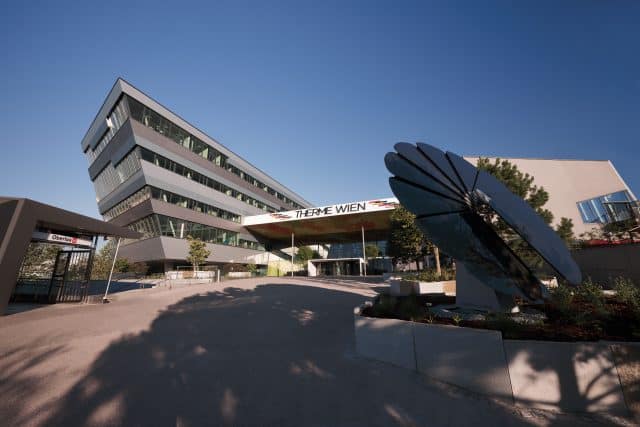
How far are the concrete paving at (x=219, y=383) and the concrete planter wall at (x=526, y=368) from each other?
0.60 feet

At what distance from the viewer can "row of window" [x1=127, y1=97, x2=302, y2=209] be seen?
34438 mm

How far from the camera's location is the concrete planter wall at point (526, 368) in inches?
137

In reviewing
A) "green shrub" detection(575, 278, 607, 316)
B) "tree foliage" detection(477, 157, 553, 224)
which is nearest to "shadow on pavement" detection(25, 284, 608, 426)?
"green shrub" detection(575, 278, 607, 316)

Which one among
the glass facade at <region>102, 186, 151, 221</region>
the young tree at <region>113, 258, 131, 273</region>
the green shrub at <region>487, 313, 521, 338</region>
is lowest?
the green shrub at <region>487, 313, 521, 338</region>

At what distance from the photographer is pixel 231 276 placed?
115ft

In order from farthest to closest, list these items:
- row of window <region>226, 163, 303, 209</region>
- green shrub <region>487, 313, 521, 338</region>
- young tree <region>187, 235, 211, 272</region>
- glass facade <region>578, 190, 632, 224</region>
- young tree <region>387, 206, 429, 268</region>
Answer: row of window <region>226, 163, 303, 209</region>
young tree <region>187, 235, 211, 272</region>
glass facade <region>578, 190, 632, 224</region>
young tree <region>387, 206, 429, 268</region>
green shrub <region>487, 313, 521, 338</region>

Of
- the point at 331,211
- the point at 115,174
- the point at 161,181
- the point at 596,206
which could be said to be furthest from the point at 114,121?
the point at 596,206

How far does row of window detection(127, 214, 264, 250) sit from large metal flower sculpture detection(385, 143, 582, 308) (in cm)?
3405

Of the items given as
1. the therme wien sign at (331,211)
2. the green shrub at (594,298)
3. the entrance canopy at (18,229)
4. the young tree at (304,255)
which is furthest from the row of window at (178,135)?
the green shrub at (594,298)

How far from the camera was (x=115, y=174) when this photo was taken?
38812 mm

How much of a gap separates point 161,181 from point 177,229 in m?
6.67

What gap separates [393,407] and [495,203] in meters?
4.47

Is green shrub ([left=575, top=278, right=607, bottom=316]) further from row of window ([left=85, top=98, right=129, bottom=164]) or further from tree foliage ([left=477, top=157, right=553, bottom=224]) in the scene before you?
row of window ([left=85, top=98, right=129, bottom=164])

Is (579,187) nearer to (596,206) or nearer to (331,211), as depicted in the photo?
(596,206)
